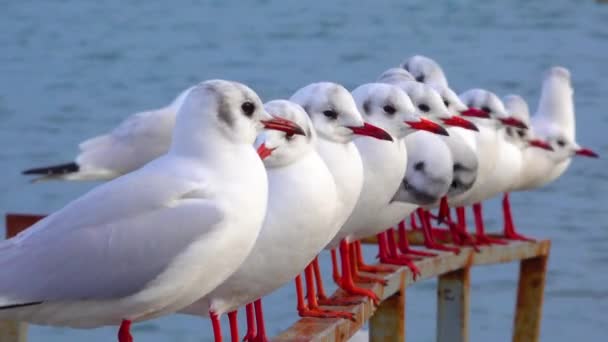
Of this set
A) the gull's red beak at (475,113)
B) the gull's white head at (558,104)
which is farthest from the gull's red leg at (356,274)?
the gull's white head at (558,104)

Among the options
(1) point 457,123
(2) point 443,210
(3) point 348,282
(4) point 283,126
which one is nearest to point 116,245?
(4) point 283,126

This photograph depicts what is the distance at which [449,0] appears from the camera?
3253 centimetres

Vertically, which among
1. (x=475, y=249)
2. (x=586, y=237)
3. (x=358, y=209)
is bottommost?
(x=586, y=237)

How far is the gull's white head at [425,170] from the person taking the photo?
252 inches

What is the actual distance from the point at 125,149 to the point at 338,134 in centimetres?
288

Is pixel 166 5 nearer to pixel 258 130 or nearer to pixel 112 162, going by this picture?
pixel 112 162

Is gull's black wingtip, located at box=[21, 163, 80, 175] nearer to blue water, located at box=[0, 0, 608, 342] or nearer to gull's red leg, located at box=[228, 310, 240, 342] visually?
gull's red leg, located at box=[228, 310, 240, 342]

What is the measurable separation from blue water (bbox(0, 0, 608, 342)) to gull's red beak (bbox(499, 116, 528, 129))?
4.05 meters

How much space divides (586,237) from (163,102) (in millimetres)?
7775

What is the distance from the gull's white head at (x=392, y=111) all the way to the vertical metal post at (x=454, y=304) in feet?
5.24

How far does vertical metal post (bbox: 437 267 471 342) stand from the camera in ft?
25.1

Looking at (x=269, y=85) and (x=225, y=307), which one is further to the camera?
(x=269, y=85)

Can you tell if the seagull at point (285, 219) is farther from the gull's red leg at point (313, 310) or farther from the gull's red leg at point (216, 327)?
the gull's red leg at point (313, 310)

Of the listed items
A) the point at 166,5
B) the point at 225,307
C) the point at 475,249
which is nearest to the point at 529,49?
the point at 166,5
